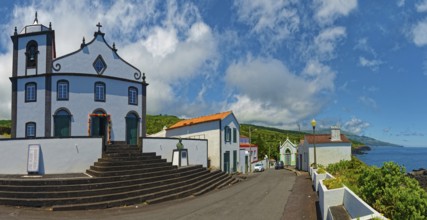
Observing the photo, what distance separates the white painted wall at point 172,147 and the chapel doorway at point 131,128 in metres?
3.28

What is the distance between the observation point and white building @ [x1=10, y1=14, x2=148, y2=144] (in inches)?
837

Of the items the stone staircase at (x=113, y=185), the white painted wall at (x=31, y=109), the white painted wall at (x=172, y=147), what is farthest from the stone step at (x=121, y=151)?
the white painted wall at (x=31, y=109)

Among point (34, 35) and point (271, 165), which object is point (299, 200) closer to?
point (34, 35)

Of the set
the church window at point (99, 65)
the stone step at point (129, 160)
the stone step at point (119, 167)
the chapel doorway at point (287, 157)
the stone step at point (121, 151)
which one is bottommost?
the chapel doorway at point (287, 157)

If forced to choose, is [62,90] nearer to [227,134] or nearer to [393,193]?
[227,134]

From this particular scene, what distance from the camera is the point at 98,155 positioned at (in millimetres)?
17766

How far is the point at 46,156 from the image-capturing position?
54.9 ft

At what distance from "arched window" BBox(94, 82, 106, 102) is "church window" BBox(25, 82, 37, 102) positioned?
364 centimetres

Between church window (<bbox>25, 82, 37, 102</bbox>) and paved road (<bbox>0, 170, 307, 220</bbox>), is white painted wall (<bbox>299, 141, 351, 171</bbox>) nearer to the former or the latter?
paved road (<bbox>0, 170, 307, 220</bbox>)

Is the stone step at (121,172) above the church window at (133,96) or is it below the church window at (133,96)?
below

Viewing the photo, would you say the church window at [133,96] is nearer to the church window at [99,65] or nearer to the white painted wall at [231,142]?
the church window at [99,65]

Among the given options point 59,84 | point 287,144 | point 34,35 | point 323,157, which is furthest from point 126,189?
point 287,144

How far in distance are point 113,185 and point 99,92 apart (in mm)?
9216

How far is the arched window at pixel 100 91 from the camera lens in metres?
22.3
